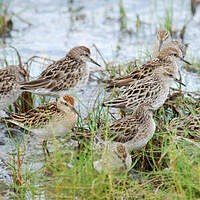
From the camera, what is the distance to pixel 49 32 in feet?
A: 42.1

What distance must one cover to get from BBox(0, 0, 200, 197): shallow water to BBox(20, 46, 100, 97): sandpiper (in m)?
1.53

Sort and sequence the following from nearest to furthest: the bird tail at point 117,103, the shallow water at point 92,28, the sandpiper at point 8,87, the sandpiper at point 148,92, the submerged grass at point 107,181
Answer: the submerged grass at point 107,181
the bird tail at point 117,103
the sandpiper at point 148,92
the sandpiper at point 8,87
the shallow water at point 92,28

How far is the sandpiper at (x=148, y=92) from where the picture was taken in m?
7.26

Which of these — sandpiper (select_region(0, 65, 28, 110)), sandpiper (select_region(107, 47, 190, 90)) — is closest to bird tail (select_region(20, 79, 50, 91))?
sandpiper (select_region(0, 65, 28, 110))

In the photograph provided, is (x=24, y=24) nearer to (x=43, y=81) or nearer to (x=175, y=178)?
(x=43, y=81)

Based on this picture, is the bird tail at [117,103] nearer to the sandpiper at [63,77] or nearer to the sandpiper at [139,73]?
the sandpiper at [139,73]

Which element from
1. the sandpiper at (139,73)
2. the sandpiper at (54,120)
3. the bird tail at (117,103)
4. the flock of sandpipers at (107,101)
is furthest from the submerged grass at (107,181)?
the sandpiper at (139,73)

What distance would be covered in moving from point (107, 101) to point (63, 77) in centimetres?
122

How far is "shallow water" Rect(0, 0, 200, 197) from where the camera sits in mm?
11477

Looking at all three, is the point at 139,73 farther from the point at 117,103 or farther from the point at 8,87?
the point at 8,87

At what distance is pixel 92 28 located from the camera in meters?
13.1

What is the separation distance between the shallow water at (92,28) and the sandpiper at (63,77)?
5.02 ft

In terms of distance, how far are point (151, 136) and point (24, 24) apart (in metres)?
7.84

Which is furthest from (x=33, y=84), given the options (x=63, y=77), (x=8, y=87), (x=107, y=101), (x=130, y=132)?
(x=130, y=132)
